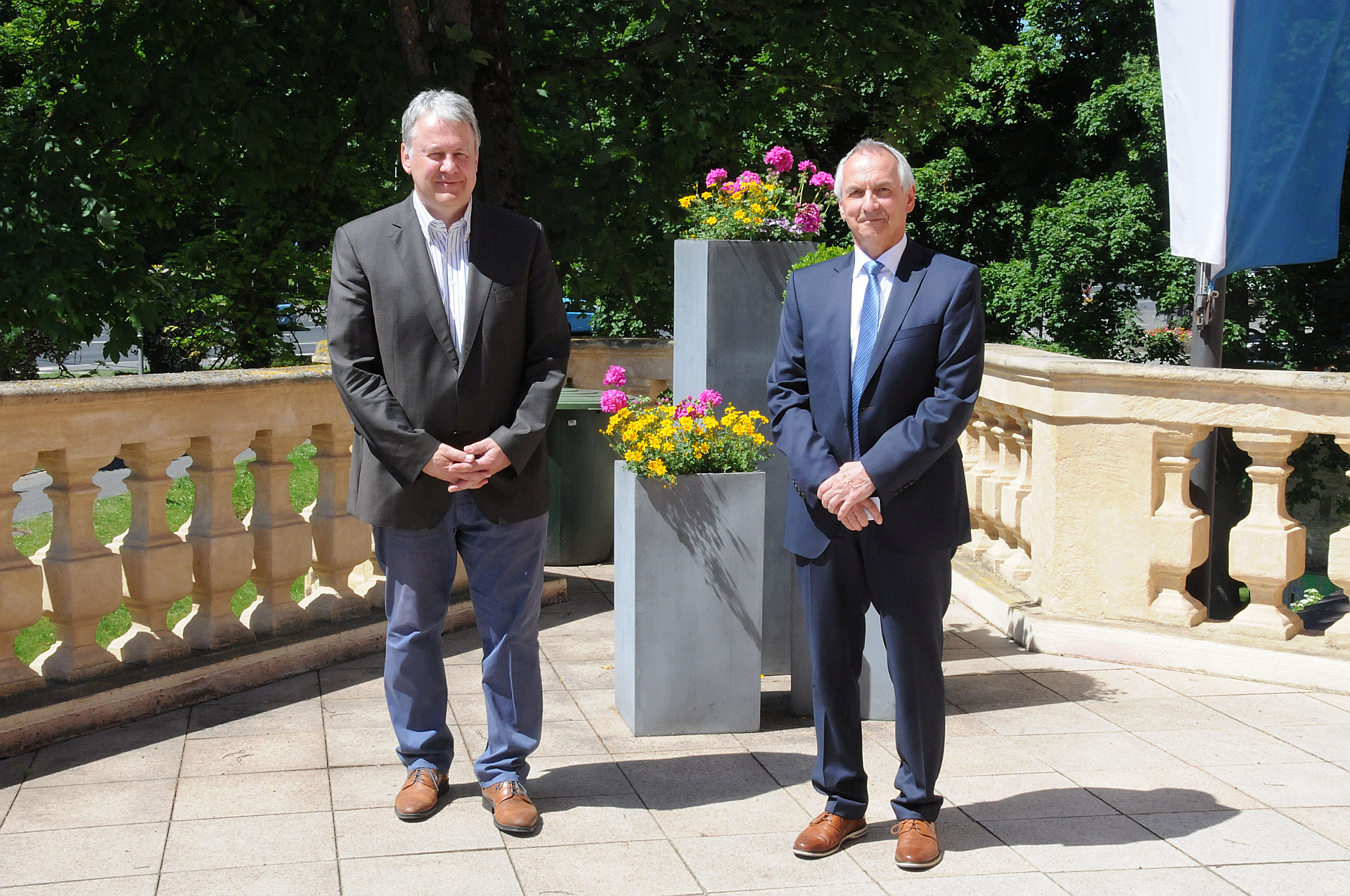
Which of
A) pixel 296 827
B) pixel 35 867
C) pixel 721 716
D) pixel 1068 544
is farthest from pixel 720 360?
pixel 35 867

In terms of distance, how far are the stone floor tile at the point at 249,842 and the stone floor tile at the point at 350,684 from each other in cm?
115

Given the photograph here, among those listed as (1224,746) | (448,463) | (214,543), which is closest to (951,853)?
(1224,746)

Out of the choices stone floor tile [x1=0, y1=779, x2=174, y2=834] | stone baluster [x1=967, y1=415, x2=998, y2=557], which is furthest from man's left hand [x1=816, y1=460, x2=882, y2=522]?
stone baluster [x1=967, y1=415, x2=998, y2=557]

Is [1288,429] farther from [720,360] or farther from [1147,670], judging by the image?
[720,360]

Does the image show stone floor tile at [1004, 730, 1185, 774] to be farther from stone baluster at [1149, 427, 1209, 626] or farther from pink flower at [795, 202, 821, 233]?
pink flower at [795, 202, 821, 233]

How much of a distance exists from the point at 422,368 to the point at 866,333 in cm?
128

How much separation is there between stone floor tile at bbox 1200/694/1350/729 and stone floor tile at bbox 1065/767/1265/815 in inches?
27.6

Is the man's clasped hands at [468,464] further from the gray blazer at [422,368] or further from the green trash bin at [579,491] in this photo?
the green trash bin at [579,491]

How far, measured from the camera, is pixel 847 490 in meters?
3.31

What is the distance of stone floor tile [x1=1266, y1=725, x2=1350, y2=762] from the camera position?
4.28 meters

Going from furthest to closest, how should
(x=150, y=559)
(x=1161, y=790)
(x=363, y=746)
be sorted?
(x=150, y=559), (x=363, y=746), (x=1161, y=790)

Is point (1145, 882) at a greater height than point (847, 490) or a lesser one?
lesser

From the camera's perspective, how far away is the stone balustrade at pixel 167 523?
418cm

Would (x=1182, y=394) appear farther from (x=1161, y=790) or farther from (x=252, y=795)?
(x=252, y=795)
